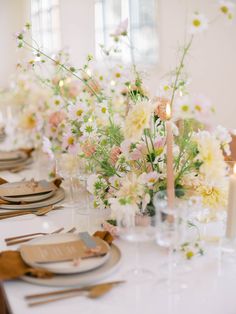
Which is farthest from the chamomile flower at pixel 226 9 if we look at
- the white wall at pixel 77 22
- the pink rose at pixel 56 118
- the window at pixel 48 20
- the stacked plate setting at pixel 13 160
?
the white wall at pixel 77 22

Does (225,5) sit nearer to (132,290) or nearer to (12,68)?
(132,290)

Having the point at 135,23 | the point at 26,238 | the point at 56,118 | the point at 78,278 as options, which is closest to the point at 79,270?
the point at 78,278

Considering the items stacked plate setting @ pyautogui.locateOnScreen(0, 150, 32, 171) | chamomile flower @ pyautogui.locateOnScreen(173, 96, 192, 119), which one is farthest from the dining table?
stacked plate setting @ pyautogui.locateOnScreen(0, 150, 32, 171)

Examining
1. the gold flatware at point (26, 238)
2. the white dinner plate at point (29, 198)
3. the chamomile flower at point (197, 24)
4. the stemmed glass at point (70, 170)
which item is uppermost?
the chamomile flower at point (197, 24)

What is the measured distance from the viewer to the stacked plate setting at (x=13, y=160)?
95.4 inches

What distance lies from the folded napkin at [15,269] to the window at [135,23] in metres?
3.07

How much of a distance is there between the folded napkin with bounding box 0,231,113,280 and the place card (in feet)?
2.10

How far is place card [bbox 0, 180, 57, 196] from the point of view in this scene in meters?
1.81

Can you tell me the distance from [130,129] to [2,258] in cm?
47

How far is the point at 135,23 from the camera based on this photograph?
4.43 meters

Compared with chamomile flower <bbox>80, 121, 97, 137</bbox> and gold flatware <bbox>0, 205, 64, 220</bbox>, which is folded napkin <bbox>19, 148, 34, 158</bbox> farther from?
chamomile flower <bbox>80, 121, 97, 137</bbox>

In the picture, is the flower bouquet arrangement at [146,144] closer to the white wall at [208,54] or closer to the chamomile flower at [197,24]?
the chamomile flower at [197,24]

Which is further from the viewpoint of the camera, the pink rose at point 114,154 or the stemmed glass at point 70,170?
the stemmed glass at point 70,170

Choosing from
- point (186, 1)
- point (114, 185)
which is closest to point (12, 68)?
point (186, 1)
